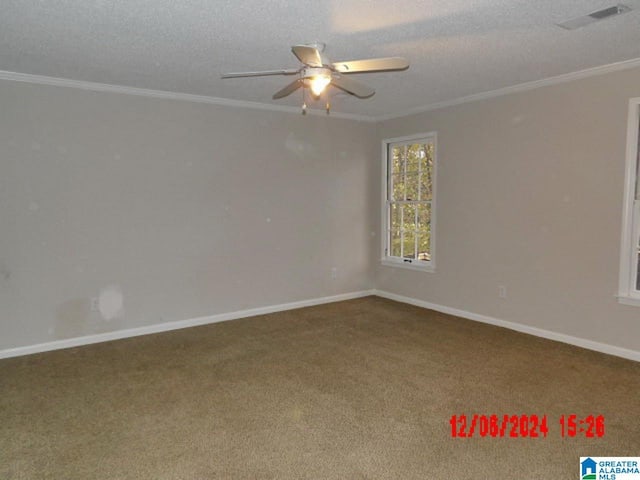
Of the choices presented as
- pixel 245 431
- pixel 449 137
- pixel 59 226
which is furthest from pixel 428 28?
pixel 59 226

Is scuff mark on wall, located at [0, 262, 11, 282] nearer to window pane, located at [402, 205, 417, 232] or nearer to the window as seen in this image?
the window

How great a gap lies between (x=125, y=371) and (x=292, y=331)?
1.66 m

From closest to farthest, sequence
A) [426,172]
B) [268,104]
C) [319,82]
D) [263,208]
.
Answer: [319,82] < [268,104] < [263,208] < [426,172]

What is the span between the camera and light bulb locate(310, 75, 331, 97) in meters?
2.80

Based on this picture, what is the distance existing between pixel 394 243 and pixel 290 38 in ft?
A: 11.8

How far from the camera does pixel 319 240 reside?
18.9ft

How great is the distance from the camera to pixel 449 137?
5152mm

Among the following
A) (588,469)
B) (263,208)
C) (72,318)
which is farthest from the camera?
(263,208)

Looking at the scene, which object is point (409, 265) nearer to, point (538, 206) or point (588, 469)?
point (538, 206)

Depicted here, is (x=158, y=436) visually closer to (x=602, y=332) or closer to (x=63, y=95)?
(x=63, y=95)

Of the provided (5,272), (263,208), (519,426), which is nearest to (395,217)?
(263,208)

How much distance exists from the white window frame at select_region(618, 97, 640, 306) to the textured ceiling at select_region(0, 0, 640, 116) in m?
0.60
